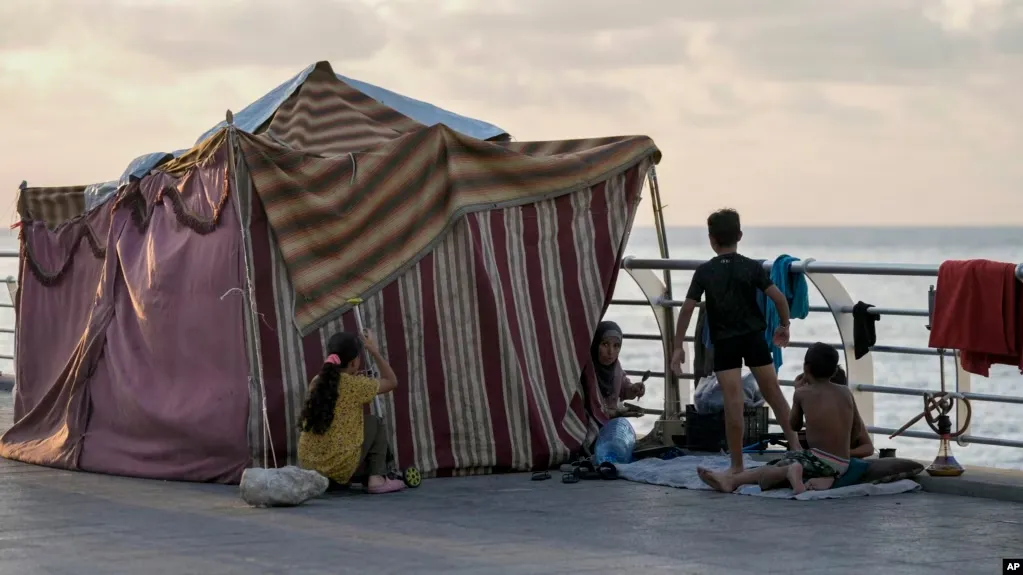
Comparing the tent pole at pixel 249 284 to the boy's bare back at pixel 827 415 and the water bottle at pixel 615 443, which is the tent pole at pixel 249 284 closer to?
the water bottle at pixel 615 443

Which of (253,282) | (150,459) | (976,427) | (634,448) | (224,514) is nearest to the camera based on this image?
(224,514)

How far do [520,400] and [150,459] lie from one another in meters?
2.33

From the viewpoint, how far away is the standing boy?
358 inches

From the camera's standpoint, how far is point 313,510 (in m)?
8.16

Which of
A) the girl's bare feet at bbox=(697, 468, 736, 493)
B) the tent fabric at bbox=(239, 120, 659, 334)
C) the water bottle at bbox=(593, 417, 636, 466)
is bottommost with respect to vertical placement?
the girl's bare feet at bbox=(697, 468, 736, 493)

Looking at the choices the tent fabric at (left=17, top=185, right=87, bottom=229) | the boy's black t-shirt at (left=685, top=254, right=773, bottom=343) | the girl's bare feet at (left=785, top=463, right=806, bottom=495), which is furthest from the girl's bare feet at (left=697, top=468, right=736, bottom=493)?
the tent fabric at (left=17, top=185, right=87, bottom=229)

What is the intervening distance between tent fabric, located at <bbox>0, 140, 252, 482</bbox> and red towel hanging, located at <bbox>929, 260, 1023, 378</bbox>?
A: 161 inches

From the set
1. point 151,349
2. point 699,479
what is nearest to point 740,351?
point 699,479

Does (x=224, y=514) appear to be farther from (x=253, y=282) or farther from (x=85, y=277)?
(x=85, y=277)

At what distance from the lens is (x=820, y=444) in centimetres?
880

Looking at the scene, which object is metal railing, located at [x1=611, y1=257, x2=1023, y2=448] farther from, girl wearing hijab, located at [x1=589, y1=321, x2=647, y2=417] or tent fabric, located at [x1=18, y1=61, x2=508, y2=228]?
tent fabric, located at [x1=18, y1=61, x2=508, y2=228]

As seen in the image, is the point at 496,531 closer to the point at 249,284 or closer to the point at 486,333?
the point at 249,284

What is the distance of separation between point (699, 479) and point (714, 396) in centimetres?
132

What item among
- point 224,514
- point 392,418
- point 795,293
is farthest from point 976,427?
point 224,514
